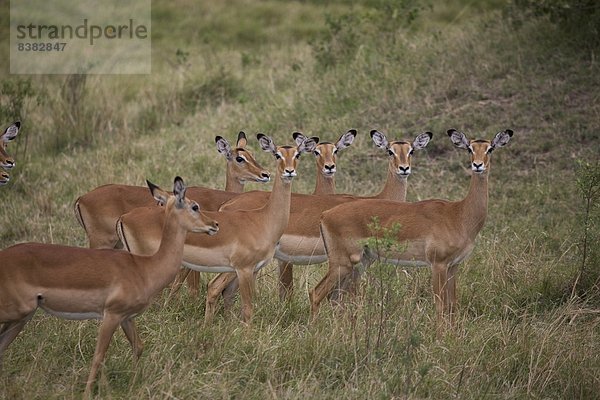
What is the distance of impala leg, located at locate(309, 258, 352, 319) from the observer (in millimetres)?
7745

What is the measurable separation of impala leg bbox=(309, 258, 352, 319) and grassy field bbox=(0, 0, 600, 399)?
15cm

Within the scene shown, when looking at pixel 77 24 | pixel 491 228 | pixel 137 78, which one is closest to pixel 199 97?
pixel 137 78

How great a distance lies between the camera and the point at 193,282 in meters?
8.19

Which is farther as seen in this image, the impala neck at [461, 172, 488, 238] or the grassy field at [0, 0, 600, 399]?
the impala neck at [461, 172, 488, 238]

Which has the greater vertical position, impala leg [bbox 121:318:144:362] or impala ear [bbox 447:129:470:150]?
impala ear [bbox 447:129:470:150]

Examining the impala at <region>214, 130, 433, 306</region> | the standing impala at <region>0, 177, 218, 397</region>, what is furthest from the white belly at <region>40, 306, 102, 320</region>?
the impala at <region>214, 130, 433, 306</region>

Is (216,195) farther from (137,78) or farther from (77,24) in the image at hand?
(77,24)

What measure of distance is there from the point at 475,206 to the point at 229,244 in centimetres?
186

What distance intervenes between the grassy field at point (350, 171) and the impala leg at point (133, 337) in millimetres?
121

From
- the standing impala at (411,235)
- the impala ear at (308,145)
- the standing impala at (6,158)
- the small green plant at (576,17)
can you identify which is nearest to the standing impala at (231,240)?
the standing impala at (411,235)

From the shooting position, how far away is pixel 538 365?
667 centimetres

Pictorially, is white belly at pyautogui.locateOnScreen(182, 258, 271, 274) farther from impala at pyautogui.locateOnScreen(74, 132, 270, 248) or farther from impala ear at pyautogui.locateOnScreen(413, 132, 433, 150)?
impala ear at pyautogui.locateOnScreen(413, 132, 433, 150)

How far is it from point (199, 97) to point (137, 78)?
1.80 m

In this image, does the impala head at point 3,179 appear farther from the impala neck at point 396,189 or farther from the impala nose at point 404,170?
the impala nose at point 404,170
